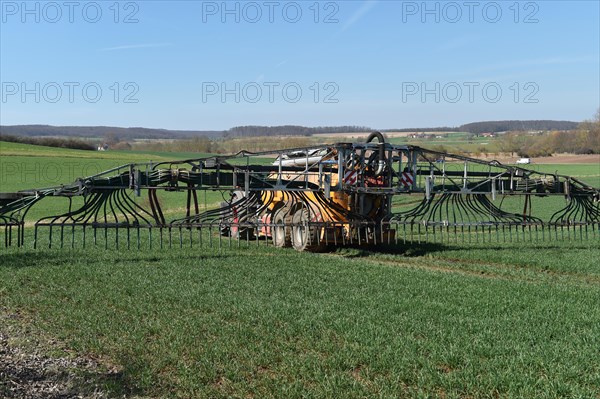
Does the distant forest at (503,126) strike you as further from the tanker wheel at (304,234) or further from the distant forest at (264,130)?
the tanker wheel at (304,234)

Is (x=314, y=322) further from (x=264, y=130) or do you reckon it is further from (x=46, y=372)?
(x=264, y=130)

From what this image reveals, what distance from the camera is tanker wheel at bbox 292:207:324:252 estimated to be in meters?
14.9

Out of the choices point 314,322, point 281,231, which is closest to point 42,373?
point 314,322

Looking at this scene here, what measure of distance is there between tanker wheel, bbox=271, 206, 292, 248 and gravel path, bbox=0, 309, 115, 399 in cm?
887

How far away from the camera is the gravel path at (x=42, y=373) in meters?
5.64

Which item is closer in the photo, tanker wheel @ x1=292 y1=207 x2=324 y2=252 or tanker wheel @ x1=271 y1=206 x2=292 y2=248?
tanker wheel @ x1=292 y1=207 x2=324 y2=252

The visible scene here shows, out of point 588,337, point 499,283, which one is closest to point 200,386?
point 588,337

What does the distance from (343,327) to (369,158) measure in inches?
284

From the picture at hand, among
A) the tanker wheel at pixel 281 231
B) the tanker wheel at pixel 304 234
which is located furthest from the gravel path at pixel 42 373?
the tanker wheel at pixel 281 231

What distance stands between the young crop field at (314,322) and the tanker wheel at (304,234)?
0.82 metres

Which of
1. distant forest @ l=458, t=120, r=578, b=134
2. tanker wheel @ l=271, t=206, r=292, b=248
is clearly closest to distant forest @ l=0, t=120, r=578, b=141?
distant forest @ l=458, t=120, r=578, b=134

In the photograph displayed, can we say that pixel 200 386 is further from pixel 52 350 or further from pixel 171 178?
pixel 171 178

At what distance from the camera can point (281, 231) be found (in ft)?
54.9

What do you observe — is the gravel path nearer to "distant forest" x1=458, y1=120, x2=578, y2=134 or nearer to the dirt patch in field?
the dirt patch in field
